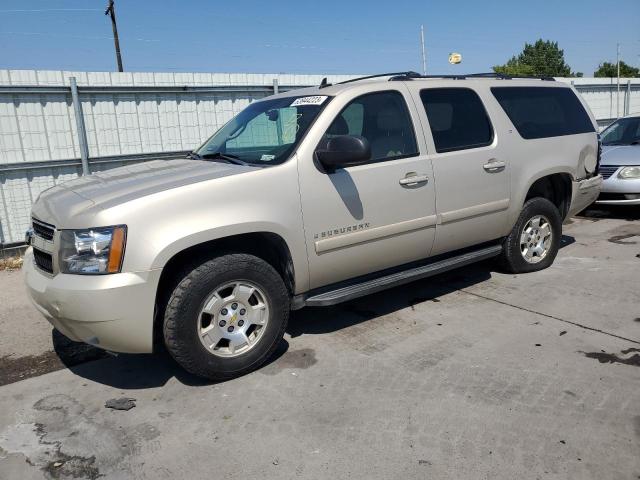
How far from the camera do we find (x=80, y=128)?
7.39 meters

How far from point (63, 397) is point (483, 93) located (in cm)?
421

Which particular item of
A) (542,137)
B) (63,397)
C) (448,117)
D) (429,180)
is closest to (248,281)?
(63,397)

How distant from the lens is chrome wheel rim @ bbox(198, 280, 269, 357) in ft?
11.0

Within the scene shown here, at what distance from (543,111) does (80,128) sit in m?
6.00

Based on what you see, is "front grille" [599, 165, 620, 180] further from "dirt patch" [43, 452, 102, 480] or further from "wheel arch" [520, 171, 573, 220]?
"dirt patch" [43, 452, 102, 480]

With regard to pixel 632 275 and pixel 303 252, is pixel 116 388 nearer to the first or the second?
pixel 303 252

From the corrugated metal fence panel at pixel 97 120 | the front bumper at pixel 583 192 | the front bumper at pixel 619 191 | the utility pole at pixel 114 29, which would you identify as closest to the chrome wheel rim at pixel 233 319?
the front bumper at pixel 583 192

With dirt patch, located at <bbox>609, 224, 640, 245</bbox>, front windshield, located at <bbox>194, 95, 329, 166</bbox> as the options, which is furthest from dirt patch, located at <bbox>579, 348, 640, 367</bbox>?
dirt patch, located at <bbox>609, 224, 640, 245</bbox>

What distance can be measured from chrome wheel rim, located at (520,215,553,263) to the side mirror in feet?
7.98

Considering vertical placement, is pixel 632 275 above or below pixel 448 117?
below

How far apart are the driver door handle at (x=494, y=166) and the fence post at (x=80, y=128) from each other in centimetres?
560

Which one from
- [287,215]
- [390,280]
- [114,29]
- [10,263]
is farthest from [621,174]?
[114,29]

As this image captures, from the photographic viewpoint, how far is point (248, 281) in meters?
3.42

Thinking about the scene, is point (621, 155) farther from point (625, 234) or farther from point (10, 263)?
point (10, 263)
